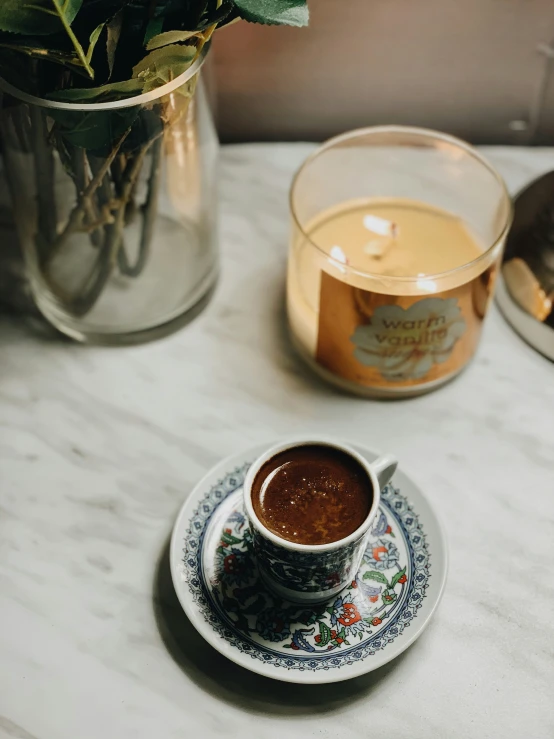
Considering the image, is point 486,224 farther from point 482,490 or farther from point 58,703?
point 58,703

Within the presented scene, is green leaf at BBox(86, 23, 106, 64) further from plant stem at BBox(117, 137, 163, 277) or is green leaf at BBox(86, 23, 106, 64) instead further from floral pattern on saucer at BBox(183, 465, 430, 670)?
floral pattern on saucer at BBox(183, 465, 430, 670)

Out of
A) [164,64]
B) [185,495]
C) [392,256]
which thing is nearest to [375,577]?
[185,495]

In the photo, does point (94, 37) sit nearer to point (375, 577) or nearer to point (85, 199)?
point (85, 199)

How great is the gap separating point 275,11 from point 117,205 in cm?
19

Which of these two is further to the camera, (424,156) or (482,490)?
(424,156)

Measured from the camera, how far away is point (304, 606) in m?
0.60

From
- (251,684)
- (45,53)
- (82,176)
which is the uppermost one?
(45,53)

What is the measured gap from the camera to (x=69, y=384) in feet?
2.42

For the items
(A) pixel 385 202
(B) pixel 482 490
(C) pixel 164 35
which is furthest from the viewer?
(A) pixel 385 202

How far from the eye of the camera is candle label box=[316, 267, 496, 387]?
655 mm

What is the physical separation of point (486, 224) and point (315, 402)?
0.23 meters

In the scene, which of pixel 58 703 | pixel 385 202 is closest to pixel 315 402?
pixel 385 202

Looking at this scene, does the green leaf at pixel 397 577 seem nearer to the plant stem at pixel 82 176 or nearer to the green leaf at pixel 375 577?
the green leaf at pixel 375 577

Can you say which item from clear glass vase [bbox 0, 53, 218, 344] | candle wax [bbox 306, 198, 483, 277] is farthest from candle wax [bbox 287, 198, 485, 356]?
clear glass vase [bbox 0, 53, 218, 344]
